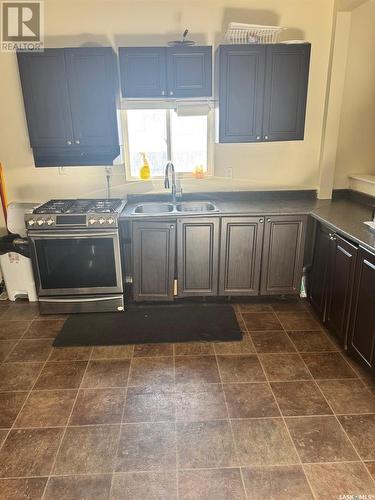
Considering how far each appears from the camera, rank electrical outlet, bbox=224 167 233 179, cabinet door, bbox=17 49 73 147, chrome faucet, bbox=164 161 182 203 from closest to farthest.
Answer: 1. cabinet door, bbox=17 49 73 147
2. chrome faucet, bbox=164 161 182 203
3. electrical outlet, bbox=224 167 233 179

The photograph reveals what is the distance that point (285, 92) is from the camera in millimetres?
3090

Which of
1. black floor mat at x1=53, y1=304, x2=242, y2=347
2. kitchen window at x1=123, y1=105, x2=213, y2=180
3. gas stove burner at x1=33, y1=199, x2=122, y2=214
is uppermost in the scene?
kitchen window at x1=123, y1=105, x2=213, y2=180

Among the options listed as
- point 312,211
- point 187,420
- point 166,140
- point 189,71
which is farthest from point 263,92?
point 187,420

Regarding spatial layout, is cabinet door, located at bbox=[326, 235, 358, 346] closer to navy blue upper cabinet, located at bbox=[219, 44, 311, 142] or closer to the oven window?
navy blue upper cabinet, located at bbox=[219, 44, 311, 142]

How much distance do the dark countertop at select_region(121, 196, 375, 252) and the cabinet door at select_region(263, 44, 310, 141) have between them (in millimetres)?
609

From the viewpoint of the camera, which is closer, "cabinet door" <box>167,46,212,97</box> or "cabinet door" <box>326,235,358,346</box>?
"cabinet door" <box>326,235,358,346</box>

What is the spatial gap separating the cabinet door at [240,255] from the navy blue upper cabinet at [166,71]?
1175 mm

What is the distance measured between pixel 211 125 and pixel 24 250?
2.12m

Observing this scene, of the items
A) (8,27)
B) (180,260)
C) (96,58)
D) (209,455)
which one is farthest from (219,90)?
(209,455)

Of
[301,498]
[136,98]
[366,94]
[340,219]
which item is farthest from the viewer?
[366,94]

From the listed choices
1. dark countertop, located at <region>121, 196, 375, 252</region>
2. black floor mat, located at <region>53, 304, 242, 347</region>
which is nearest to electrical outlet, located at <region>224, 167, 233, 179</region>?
dark countertop, located at <region>121, 196, 375, 252</region>

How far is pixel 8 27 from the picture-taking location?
3139 mm

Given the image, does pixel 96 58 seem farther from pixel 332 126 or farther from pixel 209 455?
pixel 209 455

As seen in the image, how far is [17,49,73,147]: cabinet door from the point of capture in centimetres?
296
